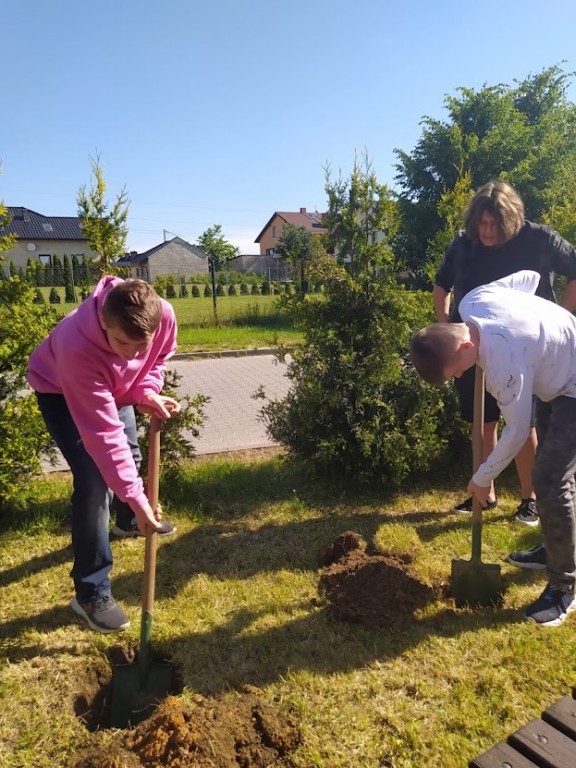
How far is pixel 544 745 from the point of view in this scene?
1893 millimetres

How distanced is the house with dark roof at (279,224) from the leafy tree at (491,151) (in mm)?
36668

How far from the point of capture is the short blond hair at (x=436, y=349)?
2178mm

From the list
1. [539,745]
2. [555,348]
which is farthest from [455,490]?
[539,745]

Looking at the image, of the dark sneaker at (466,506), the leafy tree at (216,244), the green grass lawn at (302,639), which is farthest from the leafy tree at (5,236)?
the leafy tree at (216,244)

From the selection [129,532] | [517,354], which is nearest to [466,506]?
[517,354]

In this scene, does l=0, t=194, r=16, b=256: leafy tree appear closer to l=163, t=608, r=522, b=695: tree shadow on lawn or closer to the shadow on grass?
the shadow on grass

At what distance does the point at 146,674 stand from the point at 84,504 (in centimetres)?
81

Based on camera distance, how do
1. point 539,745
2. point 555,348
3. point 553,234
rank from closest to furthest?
point 539,745 → point 555,348 → point 553,234

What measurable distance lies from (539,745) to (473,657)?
1.84 ft

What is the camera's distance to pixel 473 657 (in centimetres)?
245

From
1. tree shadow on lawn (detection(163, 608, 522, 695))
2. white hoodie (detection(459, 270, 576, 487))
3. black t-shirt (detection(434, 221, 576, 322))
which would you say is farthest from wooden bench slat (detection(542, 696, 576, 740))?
black t-shirt (detection(434, 221, 576, 322))

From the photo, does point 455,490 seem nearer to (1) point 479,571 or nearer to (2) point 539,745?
(1) point 479,571

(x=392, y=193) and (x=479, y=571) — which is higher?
(x=392, y=193)

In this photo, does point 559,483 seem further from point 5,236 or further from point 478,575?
point 5,236
